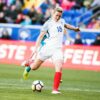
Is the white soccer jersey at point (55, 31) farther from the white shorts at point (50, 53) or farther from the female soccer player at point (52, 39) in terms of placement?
the white shorts at point (50, 53)

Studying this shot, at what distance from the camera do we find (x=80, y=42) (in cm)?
2905

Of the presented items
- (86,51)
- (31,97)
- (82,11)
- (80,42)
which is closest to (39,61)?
(31,97)

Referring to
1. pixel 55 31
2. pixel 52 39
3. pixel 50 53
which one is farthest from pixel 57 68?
pixel 55 31

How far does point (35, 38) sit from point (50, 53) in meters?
13.4

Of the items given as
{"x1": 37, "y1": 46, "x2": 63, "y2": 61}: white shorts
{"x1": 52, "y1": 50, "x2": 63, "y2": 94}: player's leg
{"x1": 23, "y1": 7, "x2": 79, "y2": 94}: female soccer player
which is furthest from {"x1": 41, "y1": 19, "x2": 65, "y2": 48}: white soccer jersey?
{"x1": 52, "y1": 50, "x2": 63, "y2": 94}: player's leg

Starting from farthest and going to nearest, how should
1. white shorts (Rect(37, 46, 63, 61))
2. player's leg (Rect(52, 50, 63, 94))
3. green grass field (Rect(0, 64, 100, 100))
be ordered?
white shorts (Rect(37, 46, 63, 61)) → player's leg (Rect(52, 50, 63, 94)) → green grass field (Rect(0, 64, 100, 100))

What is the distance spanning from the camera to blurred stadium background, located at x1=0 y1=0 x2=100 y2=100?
17250mm

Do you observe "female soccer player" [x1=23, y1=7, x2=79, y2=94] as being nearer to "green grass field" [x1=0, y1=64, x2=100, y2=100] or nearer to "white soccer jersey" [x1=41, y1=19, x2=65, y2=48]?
"white soccer jersey" [x1=41, y1=19, x2=65, y2=48]

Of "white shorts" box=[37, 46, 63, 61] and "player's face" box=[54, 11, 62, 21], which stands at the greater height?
"player's face" box=[54, 11, 62, 21]

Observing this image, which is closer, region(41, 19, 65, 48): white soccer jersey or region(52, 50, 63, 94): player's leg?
region(52, 50, 63, 94): player's leg

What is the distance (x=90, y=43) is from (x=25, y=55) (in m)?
3.60

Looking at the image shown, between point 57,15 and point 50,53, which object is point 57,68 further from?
point 57,15

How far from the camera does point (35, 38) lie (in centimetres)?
2984

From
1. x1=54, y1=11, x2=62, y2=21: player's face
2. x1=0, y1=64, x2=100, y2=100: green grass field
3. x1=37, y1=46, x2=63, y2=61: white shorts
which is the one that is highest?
x1=54, y1=11, x2=62, y2=21: player's face
